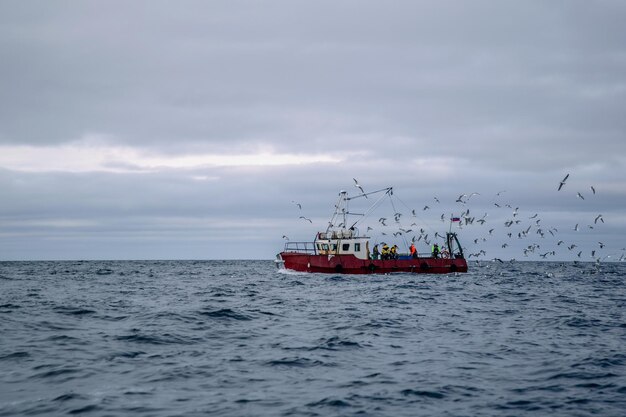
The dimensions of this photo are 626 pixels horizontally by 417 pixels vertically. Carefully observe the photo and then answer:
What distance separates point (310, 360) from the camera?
15.5 metres

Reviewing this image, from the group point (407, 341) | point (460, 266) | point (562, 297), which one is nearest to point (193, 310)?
point (407, 341)

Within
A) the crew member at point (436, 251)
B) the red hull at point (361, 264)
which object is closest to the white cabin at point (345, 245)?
the red hull at point (361, 264)

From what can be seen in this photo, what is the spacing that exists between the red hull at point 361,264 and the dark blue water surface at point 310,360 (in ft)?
82.8

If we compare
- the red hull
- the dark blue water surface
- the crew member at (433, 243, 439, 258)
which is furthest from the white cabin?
the dark blue water surface

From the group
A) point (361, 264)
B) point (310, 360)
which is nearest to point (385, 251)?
point (361, 264)

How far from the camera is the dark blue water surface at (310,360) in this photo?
1145cm

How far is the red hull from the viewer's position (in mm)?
53719

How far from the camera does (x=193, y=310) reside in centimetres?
2591

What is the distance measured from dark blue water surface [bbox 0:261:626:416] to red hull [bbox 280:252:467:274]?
82.8ft

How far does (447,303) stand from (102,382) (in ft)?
68.7

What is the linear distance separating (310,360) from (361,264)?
38876 mm

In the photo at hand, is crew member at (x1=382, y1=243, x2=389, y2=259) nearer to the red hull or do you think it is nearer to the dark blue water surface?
the red hull

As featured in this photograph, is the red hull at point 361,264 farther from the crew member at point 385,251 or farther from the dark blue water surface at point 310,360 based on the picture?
the dark blue water surface at point 310,360

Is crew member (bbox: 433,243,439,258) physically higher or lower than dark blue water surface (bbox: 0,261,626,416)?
higher
